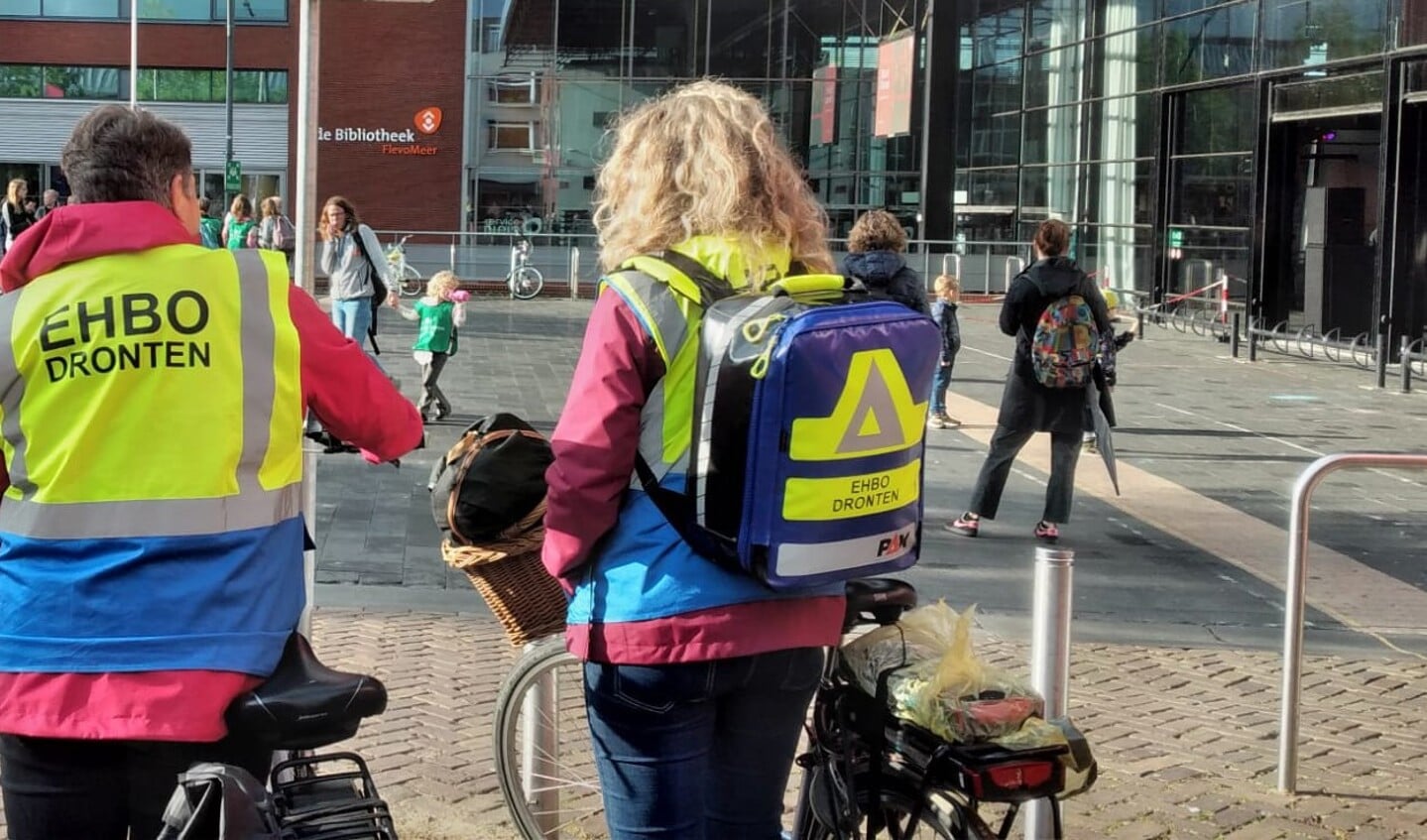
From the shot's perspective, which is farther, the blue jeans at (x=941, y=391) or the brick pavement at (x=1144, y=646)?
the blue jeans at (x=941, y=391)

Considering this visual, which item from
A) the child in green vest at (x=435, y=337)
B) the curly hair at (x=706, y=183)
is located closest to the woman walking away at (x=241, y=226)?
the child in green vest at (x=435, y=337)

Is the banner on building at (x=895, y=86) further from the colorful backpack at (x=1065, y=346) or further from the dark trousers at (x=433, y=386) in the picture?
the colorful backpack at (x=1065, y=346)

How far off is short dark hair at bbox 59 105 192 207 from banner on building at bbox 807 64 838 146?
123 ft

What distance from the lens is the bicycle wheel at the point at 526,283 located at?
32.4m

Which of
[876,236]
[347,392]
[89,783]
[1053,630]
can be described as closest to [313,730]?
[89,783]

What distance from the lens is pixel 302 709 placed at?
9.19 ft

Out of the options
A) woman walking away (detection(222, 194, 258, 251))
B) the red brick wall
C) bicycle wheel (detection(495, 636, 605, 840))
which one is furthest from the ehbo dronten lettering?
the red brick wall

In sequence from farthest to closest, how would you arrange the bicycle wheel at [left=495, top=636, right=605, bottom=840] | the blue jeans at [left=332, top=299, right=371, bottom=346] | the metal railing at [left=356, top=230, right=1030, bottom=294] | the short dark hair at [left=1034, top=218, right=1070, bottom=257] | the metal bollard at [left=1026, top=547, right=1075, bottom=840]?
the metal railing at [left=356, top=230, right=1030, bottom=294] < the blue jeans at [left=332, top=299, right=371, bottom=346] < the short dark hair at [left=1034, top=218, right=1070, bottom=257] < the metal bollard at [left=1026, top=547, right=1075, bottom=840] < the bicycle wheel at [left=495, top=636, right=605, bottom=840]

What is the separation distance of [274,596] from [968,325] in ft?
83.5

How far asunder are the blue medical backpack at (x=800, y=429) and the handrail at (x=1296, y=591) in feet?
9.42

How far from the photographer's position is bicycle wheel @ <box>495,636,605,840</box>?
424 cm

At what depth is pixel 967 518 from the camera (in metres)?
9.84

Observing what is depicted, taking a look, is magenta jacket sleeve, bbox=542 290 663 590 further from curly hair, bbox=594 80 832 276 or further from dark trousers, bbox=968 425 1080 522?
dark trousers, bbox=968 425 1080 522

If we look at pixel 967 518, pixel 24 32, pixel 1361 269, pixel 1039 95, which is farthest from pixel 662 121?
pixel 24 32
